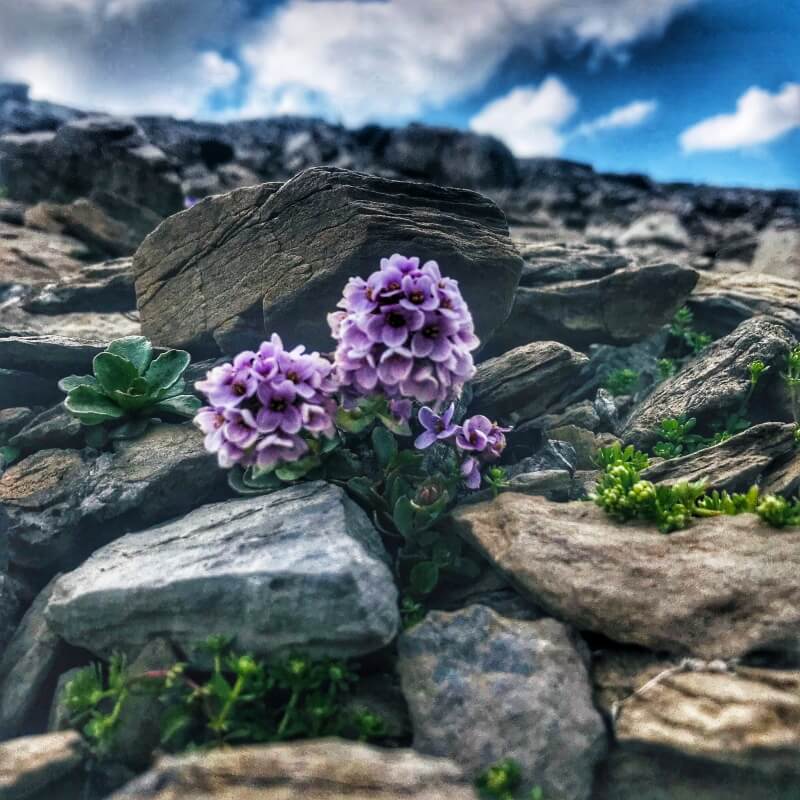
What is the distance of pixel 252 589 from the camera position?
441 cm

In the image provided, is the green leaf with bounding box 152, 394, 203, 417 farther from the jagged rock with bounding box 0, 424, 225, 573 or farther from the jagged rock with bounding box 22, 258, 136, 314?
the jagged rock with bounding box 22, 258, 136, 314

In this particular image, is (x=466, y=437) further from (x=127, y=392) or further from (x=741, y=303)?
(x=741, y=303)

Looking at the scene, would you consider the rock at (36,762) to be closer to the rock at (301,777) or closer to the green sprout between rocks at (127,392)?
the rock at (301,777)

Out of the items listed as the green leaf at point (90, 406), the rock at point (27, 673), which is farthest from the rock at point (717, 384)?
the rock at point (27, 673)

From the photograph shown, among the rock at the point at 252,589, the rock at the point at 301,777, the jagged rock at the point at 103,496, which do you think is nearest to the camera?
the rock at the point at 301,777

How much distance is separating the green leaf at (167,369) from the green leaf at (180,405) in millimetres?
147

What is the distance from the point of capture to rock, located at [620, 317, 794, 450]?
7.10 meters

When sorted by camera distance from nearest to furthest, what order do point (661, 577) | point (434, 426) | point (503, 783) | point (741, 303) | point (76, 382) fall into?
point (503, 783) → point (661, 577) → point (434, 426) → point (76, 382) → point (741, 303)

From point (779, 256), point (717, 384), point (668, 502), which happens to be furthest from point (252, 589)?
point (779, 256)

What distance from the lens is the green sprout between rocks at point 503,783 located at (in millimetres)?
3779

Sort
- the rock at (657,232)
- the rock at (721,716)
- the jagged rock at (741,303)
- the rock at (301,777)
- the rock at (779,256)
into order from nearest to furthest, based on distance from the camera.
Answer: the rock at (301,777), the rock at (721,716), the jagged rock at (741,303), the rock at (779,256), the rock at (657,232)

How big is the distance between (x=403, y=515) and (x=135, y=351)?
10.6 ft

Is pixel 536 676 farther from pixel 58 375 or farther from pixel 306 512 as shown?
pixel 58 375

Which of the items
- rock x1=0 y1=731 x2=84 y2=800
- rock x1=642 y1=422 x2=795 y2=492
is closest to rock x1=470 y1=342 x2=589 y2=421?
rock x1=642 y1=422 x2=795 y2=492
